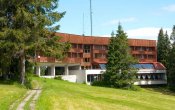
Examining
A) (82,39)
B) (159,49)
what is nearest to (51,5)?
(82,39)

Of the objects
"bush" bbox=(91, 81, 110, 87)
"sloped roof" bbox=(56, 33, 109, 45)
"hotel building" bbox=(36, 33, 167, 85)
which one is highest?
"sloped roof" bbox=(56, 33, 109, 45)

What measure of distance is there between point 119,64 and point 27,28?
3185 cm

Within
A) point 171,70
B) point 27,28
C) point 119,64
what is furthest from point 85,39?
point 27,28

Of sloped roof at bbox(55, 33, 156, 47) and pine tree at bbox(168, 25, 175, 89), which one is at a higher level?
sloped roof at bbox(55, 33, 156, 47)

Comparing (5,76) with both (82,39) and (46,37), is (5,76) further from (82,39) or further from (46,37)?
(82,39)

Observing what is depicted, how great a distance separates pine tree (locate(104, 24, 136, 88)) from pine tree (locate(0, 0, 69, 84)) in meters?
26.4

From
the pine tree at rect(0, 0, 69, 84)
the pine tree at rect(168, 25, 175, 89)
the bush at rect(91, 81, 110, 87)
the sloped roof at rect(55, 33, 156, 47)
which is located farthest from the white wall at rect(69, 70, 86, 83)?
the pine tree at rect(0, 0, 69, 84)

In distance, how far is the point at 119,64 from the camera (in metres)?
73.2

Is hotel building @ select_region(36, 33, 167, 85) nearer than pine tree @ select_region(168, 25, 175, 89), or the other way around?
hotel building @ select_region(36, 33, 167, 85)

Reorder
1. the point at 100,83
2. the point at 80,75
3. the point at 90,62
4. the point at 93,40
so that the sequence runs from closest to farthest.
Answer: the point at 100,83 → the point at 80,75 → the point at 93,40 → the point at 90,62

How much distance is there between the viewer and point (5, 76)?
5047cm

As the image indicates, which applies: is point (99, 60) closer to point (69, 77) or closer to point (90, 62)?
point (90, 62)

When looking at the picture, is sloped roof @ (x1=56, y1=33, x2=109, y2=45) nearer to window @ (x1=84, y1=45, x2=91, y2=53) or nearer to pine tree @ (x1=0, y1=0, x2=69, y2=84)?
window @ (x1=84, y1=45, x2=91, y2=53)

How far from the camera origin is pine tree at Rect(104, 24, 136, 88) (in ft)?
236
